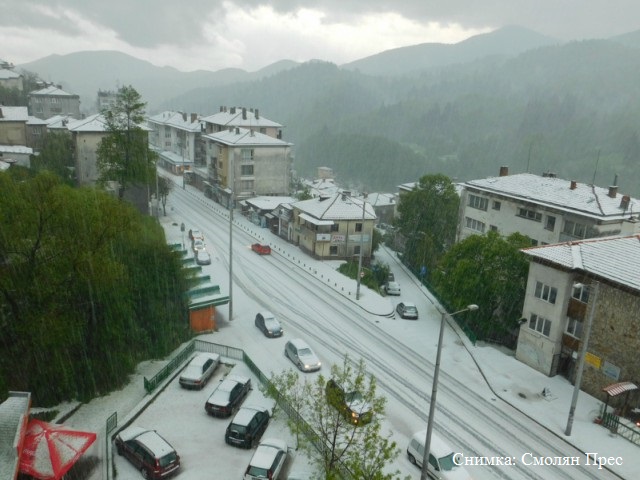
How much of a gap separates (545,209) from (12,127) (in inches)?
2582

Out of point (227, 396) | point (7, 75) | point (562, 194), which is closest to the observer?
point (227, 396)

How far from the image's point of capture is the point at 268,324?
1257 inches

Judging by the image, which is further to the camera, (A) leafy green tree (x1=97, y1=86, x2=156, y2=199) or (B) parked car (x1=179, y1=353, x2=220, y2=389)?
(A) leafy green tree (x1=97, y1=86, x2=156, y2=199)

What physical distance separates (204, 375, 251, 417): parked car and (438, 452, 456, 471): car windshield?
370 inches

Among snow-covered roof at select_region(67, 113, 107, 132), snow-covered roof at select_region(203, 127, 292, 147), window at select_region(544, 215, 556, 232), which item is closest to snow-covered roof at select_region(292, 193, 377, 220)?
window at select_region(544, 215, 556, 232)

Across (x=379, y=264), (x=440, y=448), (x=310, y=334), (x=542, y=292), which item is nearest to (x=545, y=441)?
(x=440, y=448)

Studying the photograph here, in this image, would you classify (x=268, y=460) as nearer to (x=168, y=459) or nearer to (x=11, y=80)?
(x=168, y=459)

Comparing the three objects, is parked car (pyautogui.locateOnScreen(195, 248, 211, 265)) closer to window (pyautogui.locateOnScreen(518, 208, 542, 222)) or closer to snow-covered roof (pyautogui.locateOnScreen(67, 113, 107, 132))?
snow-covered roof (pyautogui.locateOnScreen(67, 113, 107, 132))

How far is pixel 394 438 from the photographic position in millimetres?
Answer: 21859

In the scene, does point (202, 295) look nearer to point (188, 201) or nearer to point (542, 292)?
point (542, 292)

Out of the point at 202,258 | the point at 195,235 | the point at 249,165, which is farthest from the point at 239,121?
the point at 202,258

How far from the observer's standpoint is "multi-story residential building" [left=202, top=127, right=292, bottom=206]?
67438 mm

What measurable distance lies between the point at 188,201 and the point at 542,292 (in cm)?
5386

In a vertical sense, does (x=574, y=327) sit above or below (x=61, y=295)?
below
